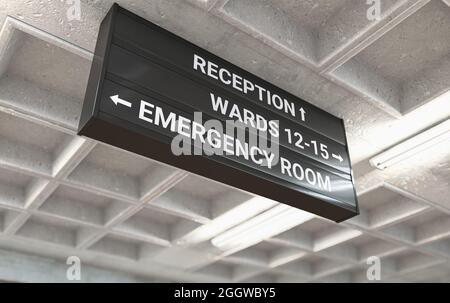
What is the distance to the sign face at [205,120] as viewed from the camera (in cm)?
170

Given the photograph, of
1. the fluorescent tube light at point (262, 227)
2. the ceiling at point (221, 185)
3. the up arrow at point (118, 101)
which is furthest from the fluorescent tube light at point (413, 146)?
the up arrow at point (118, 101)

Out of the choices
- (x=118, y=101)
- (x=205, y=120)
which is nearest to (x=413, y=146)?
(x=205, y=120)

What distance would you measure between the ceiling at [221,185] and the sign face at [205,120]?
0.78 ft

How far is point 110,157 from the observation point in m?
3.75

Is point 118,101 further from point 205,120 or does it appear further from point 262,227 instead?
point 262,227

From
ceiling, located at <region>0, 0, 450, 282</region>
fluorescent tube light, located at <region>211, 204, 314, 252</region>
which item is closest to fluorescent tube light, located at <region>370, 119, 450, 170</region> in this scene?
ceiling, located at <region>0, 0, 450, 282</region>

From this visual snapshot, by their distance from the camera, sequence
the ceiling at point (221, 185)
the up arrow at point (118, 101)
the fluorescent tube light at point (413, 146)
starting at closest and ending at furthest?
the up arrow at point (118, 101)
the ceiling at point (221, 185)
the fluorescent tube light at point (413, 146)

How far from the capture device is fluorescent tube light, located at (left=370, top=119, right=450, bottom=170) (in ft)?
9.39

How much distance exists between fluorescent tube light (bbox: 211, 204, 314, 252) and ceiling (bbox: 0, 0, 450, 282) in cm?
10

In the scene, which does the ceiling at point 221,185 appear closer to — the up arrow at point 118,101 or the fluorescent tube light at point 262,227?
the fluorescent tube light at point 262,227

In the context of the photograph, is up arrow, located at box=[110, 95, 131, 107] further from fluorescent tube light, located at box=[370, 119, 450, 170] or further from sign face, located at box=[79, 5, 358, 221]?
fluorescent tube light, located at box=[370, 119, 450, 170]

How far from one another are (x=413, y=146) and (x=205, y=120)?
1.77m

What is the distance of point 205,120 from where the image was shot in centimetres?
191

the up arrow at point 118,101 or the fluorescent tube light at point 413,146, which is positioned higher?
the fluorescent tube light at point 413,146
